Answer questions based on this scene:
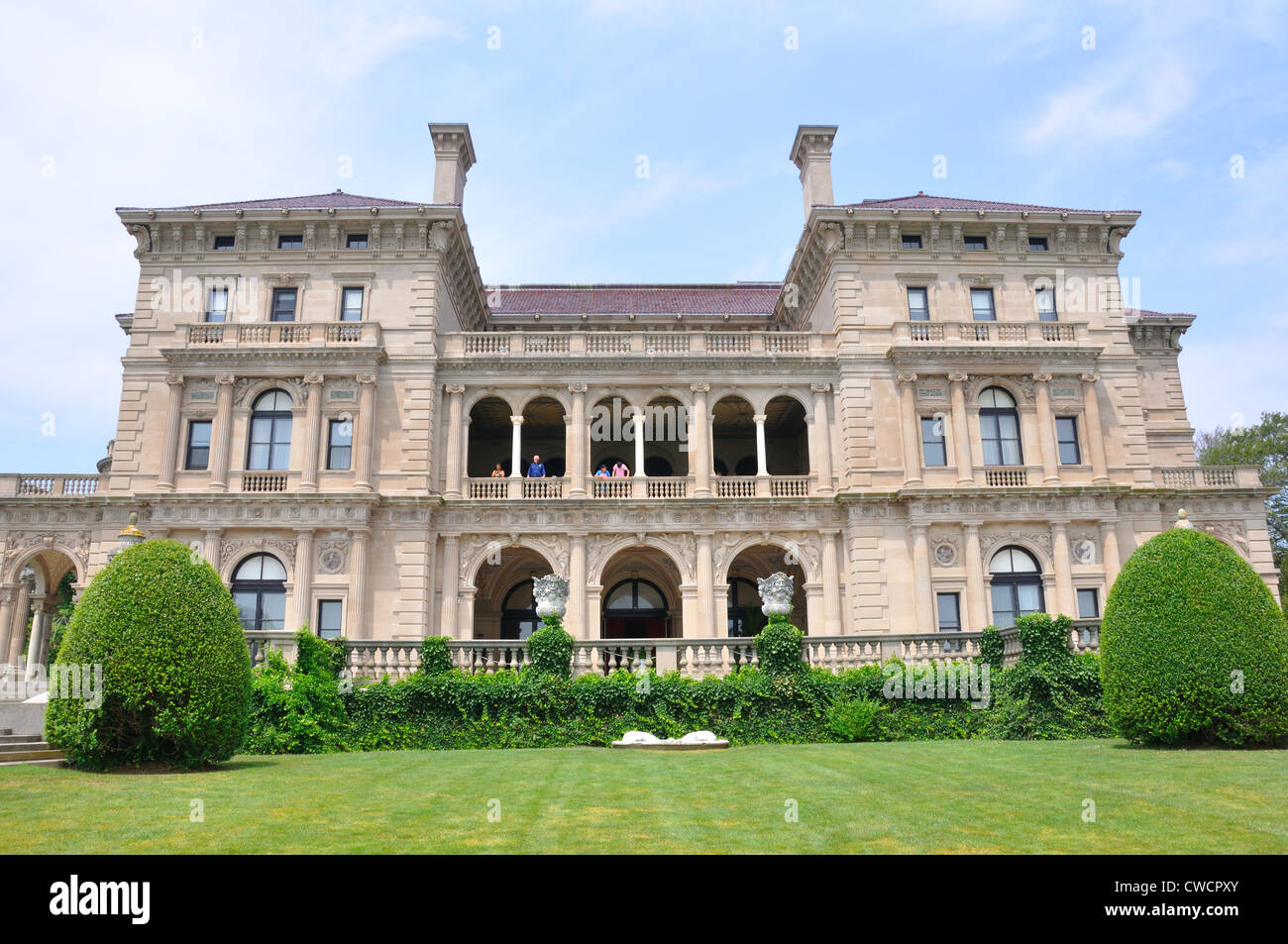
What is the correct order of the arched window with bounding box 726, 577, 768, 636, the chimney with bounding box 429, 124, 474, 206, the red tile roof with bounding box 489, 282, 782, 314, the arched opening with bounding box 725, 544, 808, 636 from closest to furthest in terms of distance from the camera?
the arched opening with bounding box 725, 544, 808, 636 → the chimney with bounding box 429, 124, 474, 206 → the arched window with bounding box 726, 577, 768, 636 → the red tile roof with bounding box 489, 282, 782, 314

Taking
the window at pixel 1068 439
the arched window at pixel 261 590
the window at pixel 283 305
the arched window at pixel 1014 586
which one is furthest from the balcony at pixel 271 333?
the window at pixel 1068 439

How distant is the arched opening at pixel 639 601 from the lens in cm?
3719

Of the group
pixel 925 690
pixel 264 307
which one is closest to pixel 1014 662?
pixel 925 690

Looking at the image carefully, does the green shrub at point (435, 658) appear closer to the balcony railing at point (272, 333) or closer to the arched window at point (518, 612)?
the balcony railing at point (272, 333)

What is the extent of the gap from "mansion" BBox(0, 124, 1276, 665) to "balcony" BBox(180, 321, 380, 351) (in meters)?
0.09

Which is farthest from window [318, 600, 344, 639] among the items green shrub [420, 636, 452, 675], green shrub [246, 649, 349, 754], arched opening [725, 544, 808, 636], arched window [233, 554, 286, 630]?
arched opening [725, 544, 808, 636]

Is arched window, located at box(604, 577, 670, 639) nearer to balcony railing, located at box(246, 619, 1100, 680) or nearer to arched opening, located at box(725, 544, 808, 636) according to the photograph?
arched opening, located at box(725, 544, 808, 636)

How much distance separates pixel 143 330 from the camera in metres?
33.5

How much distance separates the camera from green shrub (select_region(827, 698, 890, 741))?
730 inches

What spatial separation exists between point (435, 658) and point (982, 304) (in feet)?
81.5

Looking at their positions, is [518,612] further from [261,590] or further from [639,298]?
[639,298]

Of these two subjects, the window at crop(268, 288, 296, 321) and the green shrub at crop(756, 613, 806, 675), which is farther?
the window at crop(268, 288, 296, 321)

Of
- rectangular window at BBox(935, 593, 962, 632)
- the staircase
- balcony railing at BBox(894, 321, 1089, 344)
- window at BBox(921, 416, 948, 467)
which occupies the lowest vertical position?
the staircase
